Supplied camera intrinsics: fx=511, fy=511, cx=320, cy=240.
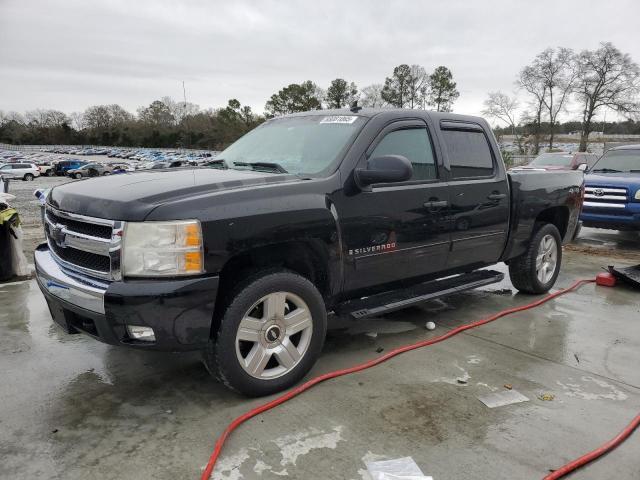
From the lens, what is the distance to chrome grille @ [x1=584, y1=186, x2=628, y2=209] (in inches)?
344

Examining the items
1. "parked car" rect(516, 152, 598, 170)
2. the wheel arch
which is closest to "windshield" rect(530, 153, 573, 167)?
"parked car" rect(516, 152, 598, 170)

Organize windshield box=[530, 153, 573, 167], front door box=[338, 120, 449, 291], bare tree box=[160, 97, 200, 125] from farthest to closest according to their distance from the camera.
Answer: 1. bare tree box=[160, 97, 200, 125]
2. windshield box=[530, 153, 573, 167]
3. front door box=[338, 120, 449, 291]

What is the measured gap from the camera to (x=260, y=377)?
318 centimetres

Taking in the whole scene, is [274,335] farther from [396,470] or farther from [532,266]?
[532,266]

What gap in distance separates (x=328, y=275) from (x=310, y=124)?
4.56 feet

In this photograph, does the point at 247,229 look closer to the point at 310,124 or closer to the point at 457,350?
the point at 310,124

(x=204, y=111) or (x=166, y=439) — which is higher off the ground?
(x=204, y=111)

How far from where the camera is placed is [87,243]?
3014mm

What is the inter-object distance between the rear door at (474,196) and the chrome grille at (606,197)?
508 cm

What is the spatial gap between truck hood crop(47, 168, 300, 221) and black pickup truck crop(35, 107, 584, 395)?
0.04 feet

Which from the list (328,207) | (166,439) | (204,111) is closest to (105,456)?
(166,439)

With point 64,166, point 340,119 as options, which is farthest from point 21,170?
point 340,119

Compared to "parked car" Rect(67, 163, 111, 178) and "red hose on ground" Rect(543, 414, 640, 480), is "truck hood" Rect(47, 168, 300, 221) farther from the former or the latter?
"parked car" Rect(67, 163, 111, 178)

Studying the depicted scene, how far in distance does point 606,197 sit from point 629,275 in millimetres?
3534
